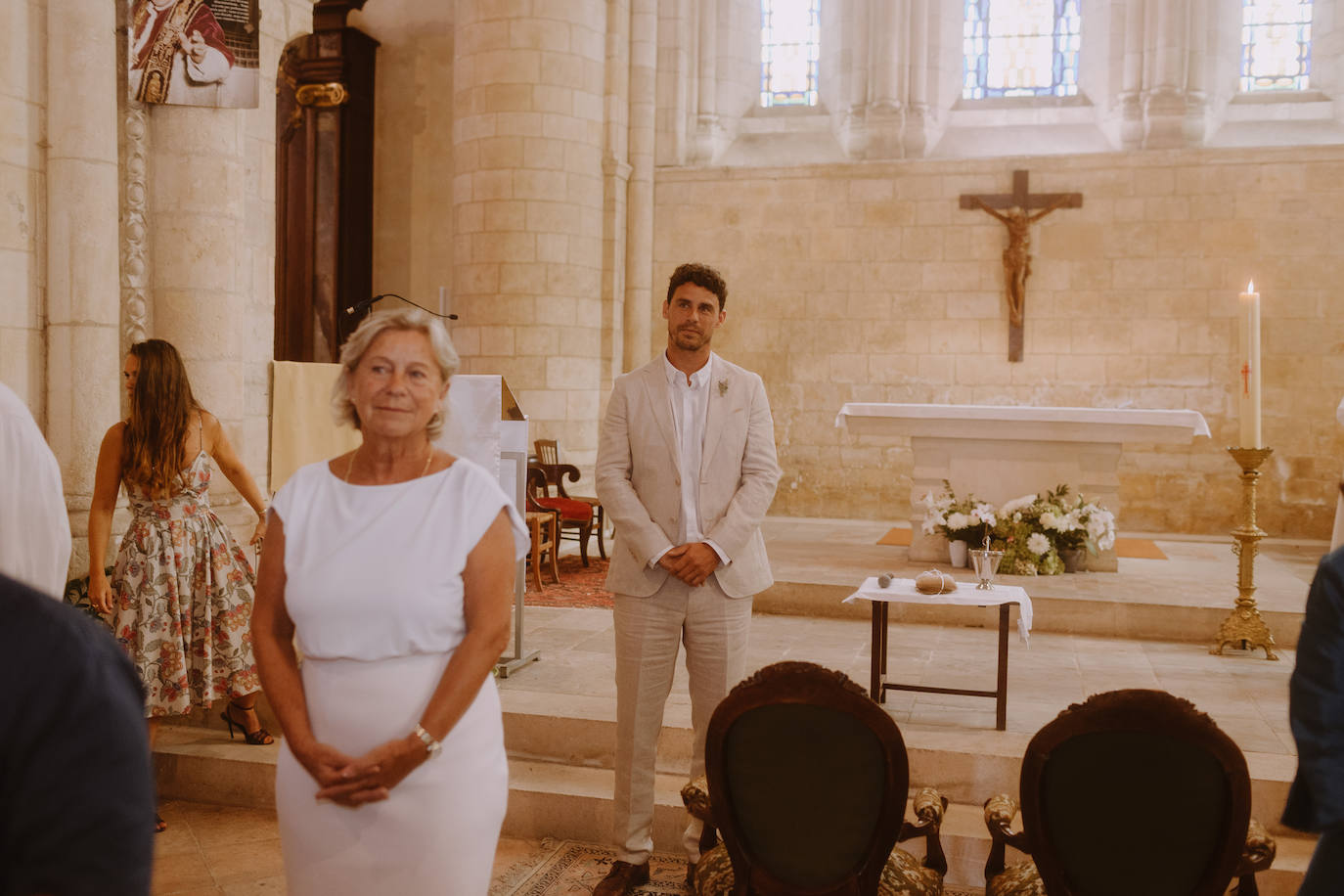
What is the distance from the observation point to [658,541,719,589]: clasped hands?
125 inches

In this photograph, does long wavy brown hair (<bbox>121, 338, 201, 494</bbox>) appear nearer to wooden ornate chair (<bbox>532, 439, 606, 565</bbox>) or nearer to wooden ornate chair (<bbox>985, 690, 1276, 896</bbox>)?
wooden ornate chair (<bbox>985, 690, 1276, 896</bbox>)

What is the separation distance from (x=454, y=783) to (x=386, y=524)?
45cm

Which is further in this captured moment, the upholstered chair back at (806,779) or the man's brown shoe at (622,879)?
the man's brown shoe at (622,879)

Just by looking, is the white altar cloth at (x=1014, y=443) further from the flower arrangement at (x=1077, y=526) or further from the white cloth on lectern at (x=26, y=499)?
the white cloth on lectern at (x=26, y=499)

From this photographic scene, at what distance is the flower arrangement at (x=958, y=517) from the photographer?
22.2 feet

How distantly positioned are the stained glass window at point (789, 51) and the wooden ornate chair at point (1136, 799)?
9.32 m

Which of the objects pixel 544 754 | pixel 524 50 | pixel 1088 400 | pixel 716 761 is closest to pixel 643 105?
pixel 524 50

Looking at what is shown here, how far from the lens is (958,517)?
674 centimetres

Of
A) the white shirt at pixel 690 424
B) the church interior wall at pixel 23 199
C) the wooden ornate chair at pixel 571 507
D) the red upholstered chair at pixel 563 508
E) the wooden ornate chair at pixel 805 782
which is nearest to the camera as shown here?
the wooden ornate chair at pixel 805 782

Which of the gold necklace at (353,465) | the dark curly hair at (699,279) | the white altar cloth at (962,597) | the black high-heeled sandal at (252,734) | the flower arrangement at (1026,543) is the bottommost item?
the black high-heeled sandal at (252,734)

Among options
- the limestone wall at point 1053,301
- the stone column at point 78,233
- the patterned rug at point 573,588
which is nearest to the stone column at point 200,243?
the stone column at point 78,233

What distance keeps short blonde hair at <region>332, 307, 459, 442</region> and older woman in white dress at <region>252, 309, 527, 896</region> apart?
3cm

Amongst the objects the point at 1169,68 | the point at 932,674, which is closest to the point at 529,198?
the point at 1169,68

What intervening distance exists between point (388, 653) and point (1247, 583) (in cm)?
463
